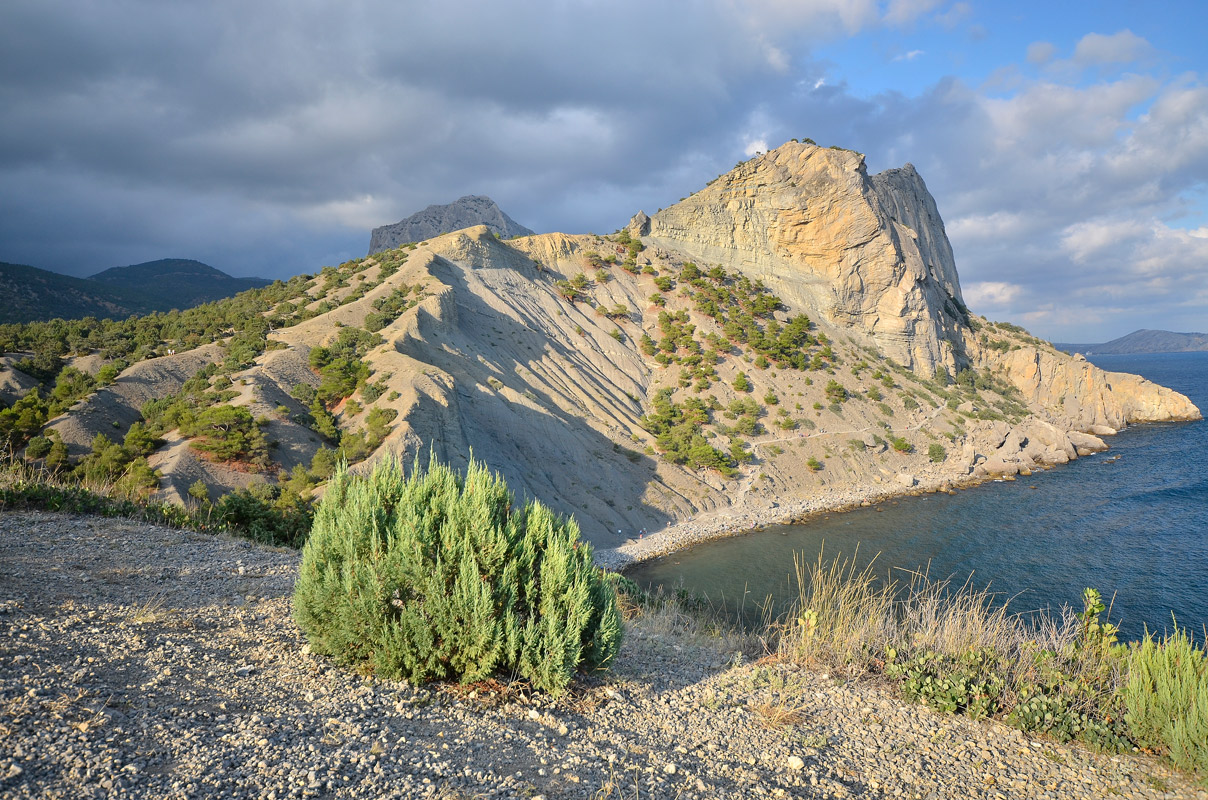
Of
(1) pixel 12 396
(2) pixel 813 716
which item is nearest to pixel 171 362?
(1) pixel 12 396

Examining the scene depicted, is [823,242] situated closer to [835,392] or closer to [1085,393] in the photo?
[835,392]

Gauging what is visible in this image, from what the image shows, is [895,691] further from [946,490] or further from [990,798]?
[946,490]

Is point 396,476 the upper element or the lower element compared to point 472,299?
lower

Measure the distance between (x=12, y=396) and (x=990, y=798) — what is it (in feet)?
95.6

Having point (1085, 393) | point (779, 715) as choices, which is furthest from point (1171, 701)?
point (1085, 393)

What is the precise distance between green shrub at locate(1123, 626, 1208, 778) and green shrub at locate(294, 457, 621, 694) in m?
4.87

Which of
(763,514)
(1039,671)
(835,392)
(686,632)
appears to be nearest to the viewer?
(1039,671)

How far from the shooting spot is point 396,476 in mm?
6109

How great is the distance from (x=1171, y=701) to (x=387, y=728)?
22.3ft

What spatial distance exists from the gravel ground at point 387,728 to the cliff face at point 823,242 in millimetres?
50973

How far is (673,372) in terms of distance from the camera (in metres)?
42.1

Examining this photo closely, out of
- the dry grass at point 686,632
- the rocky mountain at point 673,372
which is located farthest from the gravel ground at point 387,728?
the rocky mountain at point 673,372

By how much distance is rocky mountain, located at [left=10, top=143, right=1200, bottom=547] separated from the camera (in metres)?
23.0

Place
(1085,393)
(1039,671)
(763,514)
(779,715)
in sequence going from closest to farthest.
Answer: (779,715) → (1039,671) → (763,514) → (1085,393)
